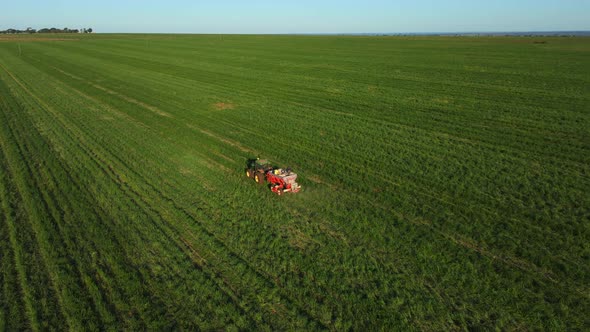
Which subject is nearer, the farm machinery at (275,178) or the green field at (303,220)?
the green field at (303,220)

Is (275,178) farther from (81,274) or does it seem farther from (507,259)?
(507,259)

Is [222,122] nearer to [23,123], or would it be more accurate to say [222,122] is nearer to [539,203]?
[23,123]

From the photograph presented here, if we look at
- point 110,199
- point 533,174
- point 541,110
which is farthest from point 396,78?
point 110,199

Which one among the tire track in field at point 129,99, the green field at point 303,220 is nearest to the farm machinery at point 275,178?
the green field at point 303,220

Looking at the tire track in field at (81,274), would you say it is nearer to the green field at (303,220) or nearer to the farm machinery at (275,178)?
the green field at (303,220)

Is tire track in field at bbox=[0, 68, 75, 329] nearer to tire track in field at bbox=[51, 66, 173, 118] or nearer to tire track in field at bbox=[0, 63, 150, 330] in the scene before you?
tire track in field at bbox=[0, 63, 150, 330]

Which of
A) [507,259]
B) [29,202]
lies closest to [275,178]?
[507,259]

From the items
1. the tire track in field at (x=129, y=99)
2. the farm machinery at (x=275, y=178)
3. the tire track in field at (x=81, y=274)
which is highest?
the tire track in field at (x=129, y=99)
